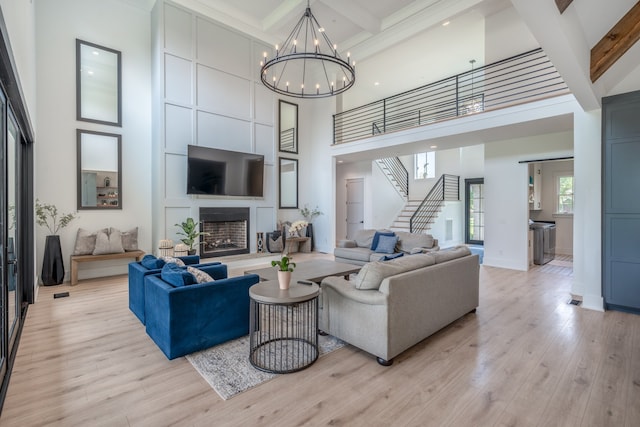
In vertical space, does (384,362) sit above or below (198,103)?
below

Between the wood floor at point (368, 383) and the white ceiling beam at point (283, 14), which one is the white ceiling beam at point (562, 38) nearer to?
the wood floor at point (368, 383)

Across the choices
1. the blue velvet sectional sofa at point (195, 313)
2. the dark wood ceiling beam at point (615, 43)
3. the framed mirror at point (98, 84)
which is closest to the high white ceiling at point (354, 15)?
the framed mirror at point (98, 84)

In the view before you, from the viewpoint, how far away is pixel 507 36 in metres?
6.14

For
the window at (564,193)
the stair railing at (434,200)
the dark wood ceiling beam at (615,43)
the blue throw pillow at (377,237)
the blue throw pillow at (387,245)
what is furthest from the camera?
the stair railing at (434,200)

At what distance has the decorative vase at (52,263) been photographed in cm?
520

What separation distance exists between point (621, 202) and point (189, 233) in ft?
23.1

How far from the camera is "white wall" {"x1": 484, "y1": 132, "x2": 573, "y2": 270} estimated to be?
6180 mm

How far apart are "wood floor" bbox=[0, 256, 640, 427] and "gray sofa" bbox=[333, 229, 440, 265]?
230 cm

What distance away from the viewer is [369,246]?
6449mm

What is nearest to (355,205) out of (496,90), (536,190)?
(536,190)

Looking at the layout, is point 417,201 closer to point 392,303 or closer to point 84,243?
point 392,303

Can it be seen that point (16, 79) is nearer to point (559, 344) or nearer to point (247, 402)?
point (247, 402)

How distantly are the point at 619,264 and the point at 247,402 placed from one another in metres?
4.76

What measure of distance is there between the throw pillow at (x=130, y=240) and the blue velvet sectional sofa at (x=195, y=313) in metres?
3.46
